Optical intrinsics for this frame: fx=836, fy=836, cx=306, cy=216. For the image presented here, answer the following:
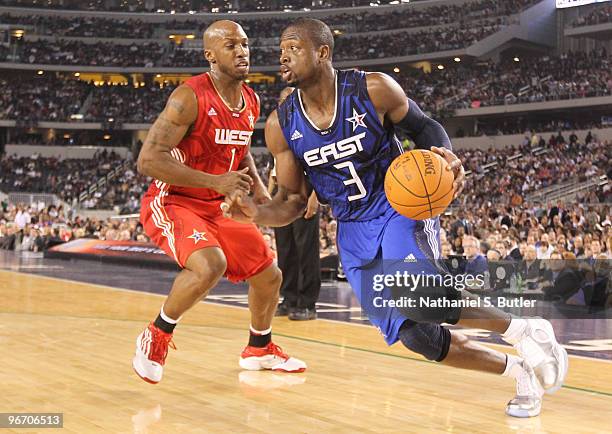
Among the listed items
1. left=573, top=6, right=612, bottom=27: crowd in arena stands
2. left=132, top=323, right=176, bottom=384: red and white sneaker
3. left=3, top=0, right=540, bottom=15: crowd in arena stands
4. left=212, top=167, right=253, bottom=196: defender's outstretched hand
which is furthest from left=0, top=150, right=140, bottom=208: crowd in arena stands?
left=212, top=167, right=253, bottom=196: defender's outstretched hand

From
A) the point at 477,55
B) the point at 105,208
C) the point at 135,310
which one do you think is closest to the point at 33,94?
the point at 105,208

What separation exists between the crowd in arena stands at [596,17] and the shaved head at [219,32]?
1236 inches

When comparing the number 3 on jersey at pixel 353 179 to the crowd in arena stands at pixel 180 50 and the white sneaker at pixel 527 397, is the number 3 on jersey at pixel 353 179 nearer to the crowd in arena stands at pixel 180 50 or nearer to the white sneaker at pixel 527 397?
the white sneaker at pixel 527 397

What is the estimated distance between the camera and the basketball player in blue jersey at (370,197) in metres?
4.00

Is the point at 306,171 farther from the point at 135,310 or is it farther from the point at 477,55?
the point at 477,55

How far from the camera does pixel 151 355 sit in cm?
466

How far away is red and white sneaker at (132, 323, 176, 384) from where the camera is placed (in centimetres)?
462

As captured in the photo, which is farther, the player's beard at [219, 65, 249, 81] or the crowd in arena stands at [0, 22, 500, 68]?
the crowd in arena stands at [0, 22, 500, 68]

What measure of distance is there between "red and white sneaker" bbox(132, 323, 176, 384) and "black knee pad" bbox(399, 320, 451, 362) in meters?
1.45

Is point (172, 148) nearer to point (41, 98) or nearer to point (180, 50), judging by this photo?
point (41, 98)

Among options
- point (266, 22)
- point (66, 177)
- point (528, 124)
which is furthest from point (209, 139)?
point (266, 22)

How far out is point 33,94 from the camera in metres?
44.2

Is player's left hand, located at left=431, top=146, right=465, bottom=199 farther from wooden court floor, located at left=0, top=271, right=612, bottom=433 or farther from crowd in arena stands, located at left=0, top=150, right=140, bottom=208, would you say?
crowd in arena stands, located at left=0, top=150, right=140, bottom=208

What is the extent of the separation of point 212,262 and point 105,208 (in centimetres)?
3058
